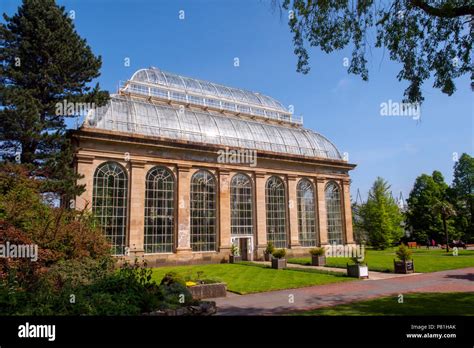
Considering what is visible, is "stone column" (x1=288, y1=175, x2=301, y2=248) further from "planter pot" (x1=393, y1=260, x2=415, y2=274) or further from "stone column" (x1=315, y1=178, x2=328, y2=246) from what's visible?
"planter pot" (x1=393, y1=260, x2=415, y2=274)

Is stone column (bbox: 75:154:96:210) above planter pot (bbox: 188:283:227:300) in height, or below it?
above

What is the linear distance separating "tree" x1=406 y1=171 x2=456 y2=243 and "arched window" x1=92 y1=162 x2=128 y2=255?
45.8m

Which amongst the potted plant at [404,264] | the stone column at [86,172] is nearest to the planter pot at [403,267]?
the potted plant at [404,264]

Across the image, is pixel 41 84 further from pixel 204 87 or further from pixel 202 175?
pixel 204 87

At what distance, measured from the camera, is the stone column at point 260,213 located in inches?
1248

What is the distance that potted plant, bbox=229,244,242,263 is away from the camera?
29.4 meters

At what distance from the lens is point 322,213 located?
118 feet

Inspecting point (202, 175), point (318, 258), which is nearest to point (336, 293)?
point (318, 258)

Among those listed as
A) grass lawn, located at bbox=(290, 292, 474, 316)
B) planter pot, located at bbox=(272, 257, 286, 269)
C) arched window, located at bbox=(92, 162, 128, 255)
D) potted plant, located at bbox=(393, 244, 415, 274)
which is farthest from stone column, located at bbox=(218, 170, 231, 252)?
grass lawn, located at bbox=(290, 292, 474, 316)

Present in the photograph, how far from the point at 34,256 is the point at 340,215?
105 feet

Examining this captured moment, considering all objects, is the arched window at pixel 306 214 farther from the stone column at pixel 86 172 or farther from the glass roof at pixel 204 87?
the stone column at pixel 86 172

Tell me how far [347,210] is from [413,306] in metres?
27.2

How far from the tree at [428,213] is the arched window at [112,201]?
45.8 metres

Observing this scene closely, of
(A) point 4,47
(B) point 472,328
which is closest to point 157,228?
(A) point 4,47
